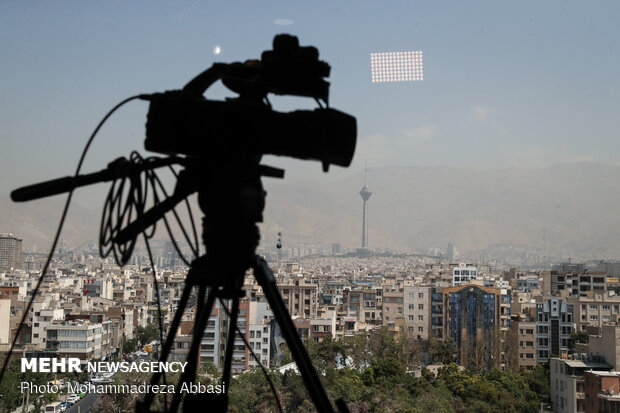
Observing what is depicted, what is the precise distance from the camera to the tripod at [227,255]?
0.74 metres

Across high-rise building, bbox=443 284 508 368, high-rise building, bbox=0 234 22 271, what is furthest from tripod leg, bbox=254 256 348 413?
high-rise building, bbox=0 234 22 271

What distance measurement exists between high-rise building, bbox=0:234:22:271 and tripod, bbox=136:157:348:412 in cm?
2404

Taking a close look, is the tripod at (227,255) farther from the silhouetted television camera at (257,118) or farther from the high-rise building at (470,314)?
the high-rise building at (470,314)

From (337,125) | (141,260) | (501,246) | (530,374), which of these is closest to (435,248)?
(501,246)

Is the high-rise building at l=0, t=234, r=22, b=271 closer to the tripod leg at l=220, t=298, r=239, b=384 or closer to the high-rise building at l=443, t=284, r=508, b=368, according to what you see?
the high-rise building at l=443, t=284, r=508, b=368

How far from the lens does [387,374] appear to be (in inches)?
394

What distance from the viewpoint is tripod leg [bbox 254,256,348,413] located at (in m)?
0.72

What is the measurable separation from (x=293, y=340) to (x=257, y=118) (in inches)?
9.4

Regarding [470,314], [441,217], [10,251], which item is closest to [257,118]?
[470,314]

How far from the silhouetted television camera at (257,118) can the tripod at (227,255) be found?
27 mm

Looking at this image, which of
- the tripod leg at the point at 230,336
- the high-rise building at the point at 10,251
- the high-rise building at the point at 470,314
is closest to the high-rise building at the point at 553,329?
the high-rise building at the point at 470,314

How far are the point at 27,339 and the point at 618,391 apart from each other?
29.6ft

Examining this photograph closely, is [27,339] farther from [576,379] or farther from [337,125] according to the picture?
[337,125]

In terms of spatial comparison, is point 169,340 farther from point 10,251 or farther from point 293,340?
point 10,251
